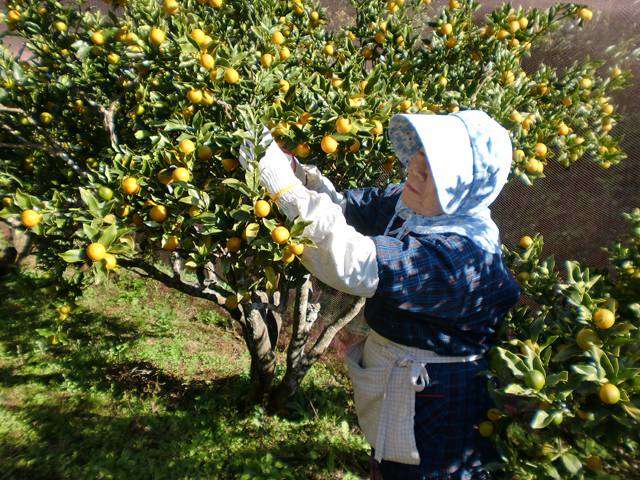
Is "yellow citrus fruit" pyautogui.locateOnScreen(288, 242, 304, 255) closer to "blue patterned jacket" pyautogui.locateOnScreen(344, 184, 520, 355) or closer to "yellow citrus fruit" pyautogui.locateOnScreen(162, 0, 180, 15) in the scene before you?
"blue patterned jacket" pyautogui.locateOnScreen(344, 184, 520, 355)

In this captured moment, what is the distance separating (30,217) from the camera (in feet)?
3.34

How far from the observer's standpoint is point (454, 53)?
2.09 meters

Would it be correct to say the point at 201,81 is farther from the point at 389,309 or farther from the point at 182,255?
the point at 389,309

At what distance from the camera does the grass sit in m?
2.21

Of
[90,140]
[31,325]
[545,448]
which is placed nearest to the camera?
[545,448]

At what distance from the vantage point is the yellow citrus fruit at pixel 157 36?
118 cm

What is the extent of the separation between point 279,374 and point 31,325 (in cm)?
219

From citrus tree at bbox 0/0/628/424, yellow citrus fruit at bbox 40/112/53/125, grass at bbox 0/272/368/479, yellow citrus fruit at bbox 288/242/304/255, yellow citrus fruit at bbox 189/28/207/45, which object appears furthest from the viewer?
grass at bbox 0/272/368/479

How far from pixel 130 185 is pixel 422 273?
0.82m

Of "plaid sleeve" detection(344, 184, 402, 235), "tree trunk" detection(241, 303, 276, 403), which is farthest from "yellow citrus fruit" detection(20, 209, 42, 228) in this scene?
"tree trunk" detection(241, 303, 276, 403)

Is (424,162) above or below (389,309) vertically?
above

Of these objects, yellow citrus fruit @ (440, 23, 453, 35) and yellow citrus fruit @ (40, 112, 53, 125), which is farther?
yellow citrus fruit @ (440, 23, 453, 35)

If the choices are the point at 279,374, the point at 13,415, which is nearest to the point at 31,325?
the point at 13,415

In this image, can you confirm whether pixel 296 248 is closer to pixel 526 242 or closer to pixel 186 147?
pixel 186 147
